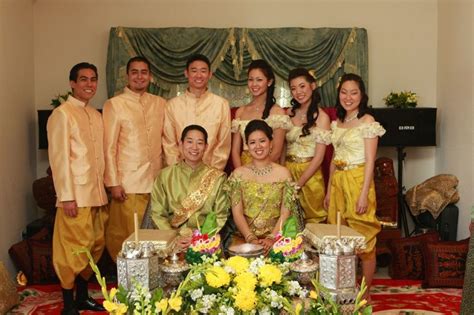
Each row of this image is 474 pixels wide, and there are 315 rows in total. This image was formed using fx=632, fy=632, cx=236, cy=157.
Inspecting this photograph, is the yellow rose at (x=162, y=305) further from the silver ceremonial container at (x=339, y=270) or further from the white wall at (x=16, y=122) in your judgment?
the white wall at (x=16, y=122)

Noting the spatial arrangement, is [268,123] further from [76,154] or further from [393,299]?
[393,299]

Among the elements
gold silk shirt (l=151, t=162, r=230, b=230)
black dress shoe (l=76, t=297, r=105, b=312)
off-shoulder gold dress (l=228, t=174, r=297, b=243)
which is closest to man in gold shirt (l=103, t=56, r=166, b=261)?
black dress shoe (l=76, t=297, r=105, b=312)

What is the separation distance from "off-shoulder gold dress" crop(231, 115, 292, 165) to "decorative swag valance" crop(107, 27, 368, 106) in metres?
A: 2.07

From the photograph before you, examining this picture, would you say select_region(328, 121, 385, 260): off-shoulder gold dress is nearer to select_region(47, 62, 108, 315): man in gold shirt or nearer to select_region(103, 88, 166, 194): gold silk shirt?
select_region(103, 88, 166, 194): gold silk shirt

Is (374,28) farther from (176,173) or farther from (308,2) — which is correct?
(176,173)

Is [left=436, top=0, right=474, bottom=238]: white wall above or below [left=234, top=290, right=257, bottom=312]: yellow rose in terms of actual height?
above

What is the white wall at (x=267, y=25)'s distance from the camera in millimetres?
6137

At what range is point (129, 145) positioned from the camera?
4.18 metres

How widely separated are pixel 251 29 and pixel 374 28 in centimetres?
124

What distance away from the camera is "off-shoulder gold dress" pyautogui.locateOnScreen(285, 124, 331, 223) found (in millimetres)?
4109

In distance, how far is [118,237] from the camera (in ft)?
13.9

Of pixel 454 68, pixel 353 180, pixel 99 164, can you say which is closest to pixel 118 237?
pixel 99 164

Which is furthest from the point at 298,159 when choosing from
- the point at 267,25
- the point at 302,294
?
the point at 267,25

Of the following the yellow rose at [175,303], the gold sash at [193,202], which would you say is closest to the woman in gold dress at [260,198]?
the gold sash at [193,202]
